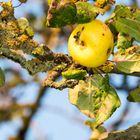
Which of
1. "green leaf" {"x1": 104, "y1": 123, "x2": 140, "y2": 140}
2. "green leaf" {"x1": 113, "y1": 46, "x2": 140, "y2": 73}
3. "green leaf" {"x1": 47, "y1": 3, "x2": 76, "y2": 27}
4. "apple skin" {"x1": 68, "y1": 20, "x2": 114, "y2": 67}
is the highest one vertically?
"green leaf" {"x1": 47, "y1": 3, "x2": 76, "y2": 27}

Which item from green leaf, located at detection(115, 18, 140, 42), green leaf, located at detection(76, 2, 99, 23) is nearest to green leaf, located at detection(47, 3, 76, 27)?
green leaf, located at detection(76, 2, 99, 23)

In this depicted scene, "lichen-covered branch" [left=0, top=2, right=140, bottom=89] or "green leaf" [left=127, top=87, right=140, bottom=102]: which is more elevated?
"lichen-covered branch" [left=0, top=2, right=140, bottom=89]

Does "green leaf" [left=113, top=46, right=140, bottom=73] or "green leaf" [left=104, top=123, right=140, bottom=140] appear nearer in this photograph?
"green leaf" [left=113, top=46, right=140, bottom=73]

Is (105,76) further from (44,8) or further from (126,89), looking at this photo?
(44,8)

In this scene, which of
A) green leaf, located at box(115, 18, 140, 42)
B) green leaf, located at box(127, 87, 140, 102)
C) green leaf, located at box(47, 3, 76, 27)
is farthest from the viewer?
green leaf, located at box(127, 87, 140, 102)

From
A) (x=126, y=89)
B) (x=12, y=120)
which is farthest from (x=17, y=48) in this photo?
(x=12, y=120)

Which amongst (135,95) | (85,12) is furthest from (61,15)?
(135,95)

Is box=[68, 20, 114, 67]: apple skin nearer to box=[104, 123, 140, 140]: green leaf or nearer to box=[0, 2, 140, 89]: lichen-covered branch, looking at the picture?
box=[0, 2, 140, 89]: lichen-covered branch

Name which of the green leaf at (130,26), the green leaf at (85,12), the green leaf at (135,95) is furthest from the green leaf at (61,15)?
the green leaf at (135,95)

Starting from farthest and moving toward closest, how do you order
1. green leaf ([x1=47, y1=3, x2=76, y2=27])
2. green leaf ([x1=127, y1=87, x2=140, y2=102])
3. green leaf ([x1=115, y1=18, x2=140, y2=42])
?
green leaf ([x1=127, y1=87, x2=140, y2=102]) → green leaf ([x1=115, y1=18, x2=140, y2=42]) → green leaf ([x1=47, y1=3, x2=76, y2=27])
